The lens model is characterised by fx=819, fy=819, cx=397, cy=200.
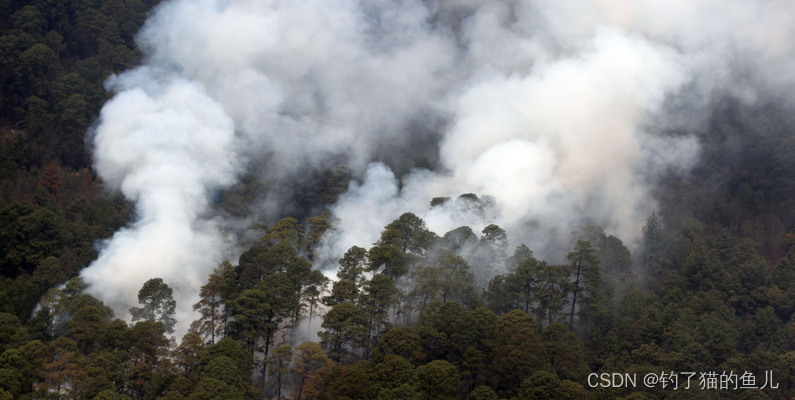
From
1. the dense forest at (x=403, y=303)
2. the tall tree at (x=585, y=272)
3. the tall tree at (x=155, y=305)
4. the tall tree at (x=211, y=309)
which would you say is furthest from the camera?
the tall tree at (x=585, y=272)

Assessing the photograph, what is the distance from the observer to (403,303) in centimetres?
4978

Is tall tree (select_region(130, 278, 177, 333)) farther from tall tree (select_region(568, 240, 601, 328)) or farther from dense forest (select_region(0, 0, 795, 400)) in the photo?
tall tree (select_region(568, 240, 601, 328))

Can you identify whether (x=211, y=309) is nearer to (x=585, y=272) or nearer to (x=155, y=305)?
(x=155, y=305)

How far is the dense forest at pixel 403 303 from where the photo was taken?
4100 cm

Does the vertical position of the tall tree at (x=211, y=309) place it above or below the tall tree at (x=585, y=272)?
below

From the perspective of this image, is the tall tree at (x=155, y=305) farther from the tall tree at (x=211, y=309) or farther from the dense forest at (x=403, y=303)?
the tall tree at (x=211, y=309)

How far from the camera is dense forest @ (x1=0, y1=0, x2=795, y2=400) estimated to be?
41.0m

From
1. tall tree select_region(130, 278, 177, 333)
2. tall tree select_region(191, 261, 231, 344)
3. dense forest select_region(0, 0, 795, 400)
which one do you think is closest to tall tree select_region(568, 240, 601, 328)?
dense forest select_region(0, 0, 795, 400)

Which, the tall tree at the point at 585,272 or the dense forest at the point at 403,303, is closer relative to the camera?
the dense forest at the point at 403,303

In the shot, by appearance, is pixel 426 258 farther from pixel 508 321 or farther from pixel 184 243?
pixel 184 243

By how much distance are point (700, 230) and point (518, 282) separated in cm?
1930

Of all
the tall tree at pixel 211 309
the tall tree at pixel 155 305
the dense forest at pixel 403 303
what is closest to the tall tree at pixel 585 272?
the dense forest at pixel 403 303

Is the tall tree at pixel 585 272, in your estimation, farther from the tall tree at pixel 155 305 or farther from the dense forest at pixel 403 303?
the tall tree at pixel 155 305

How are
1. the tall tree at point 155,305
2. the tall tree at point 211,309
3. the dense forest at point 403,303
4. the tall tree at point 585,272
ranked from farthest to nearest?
the tall tree at point 585,272, the tall tree at point 211,309, the tall tree at point 155,305, the dense forest at point 403,303
